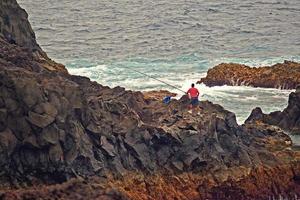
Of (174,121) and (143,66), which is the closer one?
(174,121)

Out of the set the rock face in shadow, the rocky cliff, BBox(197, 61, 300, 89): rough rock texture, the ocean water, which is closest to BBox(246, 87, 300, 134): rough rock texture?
the ocean water

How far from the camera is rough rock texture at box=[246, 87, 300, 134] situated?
3089cm

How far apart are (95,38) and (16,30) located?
3011cm

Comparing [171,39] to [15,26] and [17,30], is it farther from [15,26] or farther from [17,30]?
[15,26]

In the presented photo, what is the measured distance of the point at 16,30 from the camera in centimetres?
2994

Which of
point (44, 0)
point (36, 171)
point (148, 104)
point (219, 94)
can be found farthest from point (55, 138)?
point (44, 0)

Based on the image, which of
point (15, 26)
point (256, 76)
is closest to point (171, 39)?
point (256, 76)

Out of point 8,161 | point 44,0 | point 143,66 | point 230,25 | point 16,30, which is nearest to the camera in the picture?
point 8,161

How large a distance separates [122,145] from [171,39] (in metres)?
37.5

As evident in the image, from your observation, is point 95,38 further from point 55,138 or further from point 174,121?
point 55,138

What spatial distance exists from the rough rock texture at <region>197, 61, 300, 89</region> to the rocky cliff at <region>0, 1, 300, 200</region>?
15.6 m

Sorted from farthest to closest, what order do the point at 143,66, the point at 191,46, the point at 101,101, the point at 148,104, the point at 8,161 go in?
the point at 191,46
the point at 143,66
the point at 148,104
the point at 101,101
the point at 8,161

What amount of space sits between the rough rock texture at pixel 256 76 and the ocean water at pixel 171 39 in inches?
29.7

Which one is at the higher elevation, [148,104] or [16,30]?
[16,30]
